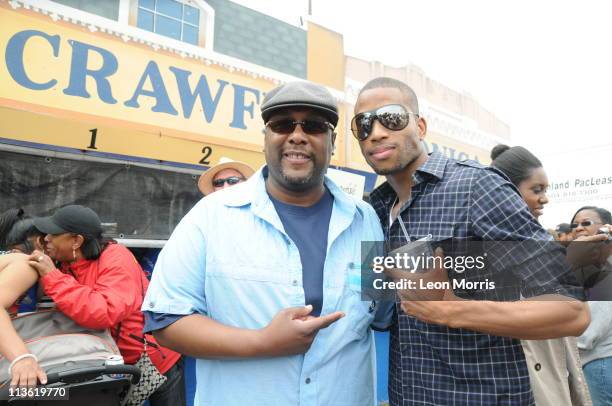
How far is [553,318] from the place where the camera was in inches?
48.3

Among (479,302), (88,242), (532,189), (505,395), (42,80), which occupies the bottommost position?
(505,395)

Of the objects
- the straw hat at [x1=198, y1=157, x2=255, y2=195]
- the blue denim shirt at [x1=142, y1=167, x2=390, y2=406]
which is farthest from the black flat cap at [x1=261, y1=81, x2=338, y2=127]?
the straw hat at [x1=198, y1=157, x2=255, y2=195]

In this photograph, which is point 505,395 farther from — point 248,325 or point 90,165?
point 90,165

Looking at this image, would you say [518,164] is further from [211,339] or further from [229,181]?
[229,181]

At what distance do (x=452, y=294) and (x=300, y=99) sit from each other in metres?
0.89

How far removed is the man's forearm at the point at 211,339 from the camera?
1.28 metres

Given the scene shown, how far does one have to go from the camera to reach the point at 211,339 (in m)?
1.29

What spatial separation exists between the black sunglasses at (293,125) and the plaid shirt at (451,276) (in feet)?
1.44

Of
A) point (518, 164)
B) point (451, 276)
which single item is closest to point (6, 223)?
point (451, 276)

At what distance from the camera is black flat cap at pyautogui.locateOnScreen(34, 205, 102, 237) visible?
255cm

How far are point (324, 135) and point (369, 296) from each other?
658 millimetres

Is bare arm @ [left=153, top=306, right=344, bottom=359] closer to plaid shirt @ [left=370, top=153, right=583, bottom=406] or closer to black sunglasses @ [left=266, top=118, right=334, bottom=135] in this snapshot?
plaid shirt @ [left=370, top=153, right=583, bottom=406]

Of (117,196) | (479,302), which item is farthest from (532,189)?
(117,196)

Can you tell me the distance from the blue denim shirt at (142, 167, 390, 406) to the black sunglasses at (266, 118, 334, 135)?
0.31 metres
